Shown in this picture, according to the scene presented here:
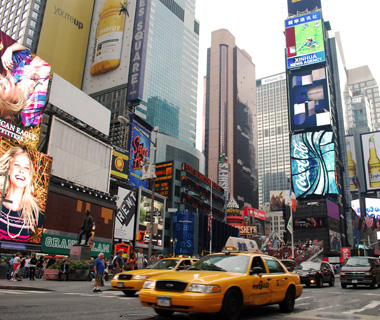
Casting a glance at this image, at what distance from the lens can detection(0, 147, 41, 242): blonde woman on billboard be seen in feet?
124

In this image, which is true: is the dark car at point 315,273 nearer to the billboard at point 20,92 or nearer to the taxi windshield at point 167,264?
the taxi windshield at point 167,264

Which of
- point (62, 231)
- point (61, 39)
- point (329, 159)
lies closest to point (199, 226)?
point (62, 231)

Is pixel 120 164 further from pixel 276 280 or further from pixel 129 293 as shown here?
pixel 276 280

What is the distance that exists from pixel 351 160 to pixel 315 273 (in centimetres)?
15011

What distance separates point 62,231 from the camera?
4609 centimetres

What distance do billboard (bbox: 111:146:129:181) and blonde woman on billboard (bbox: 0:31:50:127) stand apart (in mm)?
23478

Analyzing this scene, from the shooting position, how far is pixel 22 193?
39875 millimetres

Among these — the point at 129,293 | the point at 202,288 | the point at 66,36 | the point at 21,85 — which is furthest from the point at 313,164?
the point at 202,288

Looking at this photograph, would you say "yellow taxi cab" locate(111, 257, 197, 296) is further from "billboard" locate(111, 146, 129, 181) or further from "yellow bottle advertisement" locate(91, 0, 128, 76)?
"yellow bottle advertisement" locate(91, 0, 128, 76)

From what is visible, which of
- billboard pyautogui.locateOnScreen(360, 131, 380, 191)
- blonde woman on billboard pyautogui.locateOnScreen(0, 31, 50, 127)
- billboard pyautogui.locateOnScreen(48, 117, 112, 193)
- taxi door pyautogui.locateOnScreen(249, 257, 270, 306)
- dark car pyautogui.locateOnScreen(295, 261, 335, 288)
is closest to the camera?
taxi door pyautogui.locateOnScreen(249, 257, 270, 306)

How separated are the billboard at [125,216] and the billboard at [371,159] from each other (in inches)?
3855

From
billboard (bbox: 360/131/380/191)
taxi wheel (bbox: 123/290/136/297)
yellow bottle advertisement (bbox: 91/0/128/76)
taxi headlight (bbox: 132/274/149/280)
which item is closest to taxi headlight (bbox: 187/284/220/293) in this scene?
taxi headlight (bbox: 132/274/149/280)

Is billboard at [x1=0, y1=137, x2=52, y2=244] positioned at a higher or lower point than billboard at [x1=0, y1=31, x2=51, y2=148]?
lower

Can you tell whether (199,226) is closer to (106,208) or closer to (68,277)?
(106,208)
